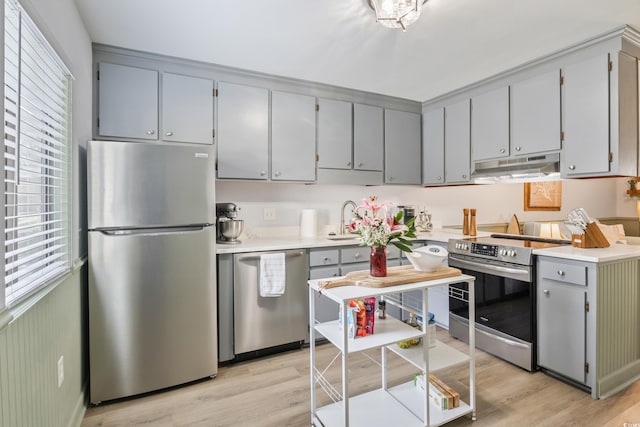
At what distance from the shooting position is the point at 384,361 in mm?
2072

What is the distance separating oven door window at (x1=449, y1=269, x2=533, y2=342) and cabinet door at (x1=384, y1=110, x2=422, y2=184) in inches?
49.9

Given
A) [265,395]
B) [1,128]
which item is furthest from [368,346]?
[1,128]

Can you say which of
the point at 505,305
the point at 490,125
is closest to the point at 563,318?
the point at 505,305

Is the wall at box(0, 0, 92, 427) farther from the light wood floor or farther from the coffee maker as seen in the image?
the coffee maker

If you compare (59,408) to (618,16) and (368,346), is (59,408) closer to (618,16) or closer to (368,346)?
(368,346)

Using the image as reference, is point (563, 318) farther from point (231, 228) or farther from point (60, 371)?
point (60, 371)

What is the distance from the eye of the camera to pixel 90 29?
214 centimetres

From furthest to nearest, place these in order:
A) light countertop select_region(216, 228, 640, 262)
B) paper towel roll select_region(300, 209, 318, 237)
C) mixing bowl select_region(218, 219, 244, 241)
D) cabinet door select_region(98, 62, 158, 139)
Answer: paper towel roll select_region(300, 209, 318, 237)
mixing bowl select_region(218, 219, 244, 241)
cabinet door select_region(98, 62, 158, 139)
light countertop select_region(216, 228, 640, 262)

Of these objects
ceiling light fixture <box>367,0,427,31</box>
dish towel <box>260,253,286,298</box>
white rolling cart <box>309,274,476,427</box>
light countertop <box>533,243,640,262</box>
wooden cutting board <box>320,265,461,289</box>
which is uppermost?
ceiling light fixture <box>367,0,427,31</box>

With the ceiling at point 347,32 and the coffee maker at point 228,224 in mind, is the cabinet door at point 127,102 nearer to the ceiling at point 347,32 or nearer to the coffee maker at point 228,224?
the ceiling at point 347,32

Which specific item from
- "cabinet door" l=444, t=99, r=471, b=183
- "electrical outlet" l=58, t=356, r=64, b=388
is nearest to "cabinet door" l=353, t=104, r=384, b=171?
"cabinet door" l=444, t=99, r=471, b=183

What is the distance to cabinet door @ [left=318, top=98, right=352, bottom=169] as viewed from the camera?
10.4 ft

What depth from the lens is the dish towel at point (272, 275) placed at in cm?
259

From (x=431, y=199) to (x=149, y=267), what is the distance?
313 centimetres
